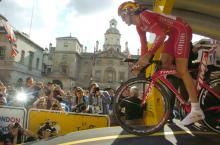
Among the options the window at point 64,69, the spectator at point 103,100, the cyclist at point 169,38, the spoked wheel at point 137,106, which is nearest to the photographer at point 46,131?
Result: the spectator at point 103,100

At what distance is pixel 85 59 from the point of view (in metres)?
101

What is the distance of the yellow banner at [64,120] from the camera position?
853 centimetres

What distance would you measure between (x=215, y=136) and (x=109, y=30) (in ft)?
→ 392

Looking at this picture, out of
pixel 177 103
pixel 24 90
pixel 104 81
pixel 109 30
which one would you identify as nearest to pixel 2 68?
pixel 104 81

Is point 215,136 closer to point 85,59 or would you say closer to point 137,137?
point 137,137

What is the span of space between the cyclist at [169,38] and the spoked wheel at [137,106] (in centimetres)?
25

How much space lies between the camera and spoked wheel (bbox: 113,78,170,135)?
185 inches

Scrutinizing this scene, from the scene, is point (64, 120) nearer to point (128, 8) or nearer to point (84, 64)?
point (128, 8)

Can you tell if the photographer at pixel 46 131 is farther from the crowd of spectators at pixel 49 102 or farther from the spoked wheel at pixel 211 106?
the spoked wheel at pixel 211 106

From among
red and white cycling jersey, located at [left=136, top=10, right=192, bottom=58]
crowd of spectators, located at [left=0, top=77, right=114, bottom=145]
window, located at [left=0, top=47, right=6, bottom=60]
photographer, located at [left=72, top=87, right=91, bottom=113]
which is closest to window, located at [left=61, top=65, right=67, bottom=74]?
window, located at [left=0, top=47, right=6, bottom=60]

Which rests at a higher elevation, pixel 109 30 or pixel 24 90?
pixel 109 30

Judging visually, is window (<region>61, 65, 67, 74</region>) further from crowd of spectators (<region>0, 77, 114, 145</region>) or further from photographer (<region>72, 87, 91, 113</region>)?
photographer (<region>72, 87, 91, 113</region>)

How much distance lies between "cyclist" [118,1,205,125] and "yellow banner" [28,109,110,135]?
12.7 feet

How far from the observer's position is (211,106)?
15.5 feet
